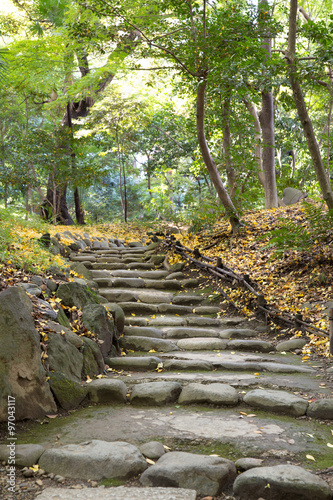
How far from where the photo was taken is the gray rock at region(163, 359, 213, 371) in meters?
3.79

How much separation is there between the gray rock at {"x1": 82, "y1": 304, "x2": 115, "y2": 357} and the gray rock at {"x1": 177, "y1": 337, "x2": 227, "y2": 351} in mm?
912

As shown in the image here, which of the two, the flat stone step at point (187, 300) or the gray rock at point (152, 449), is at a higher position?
the flat stone step at point (187, 300)

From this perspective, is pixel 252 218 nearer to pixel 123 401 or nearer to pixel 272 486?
pixel 123 401

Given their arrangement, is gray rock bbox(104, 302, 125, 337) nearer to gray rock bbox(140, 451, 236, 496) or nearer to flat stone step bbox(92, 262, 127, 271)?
gray rock bbox(140, 451, 236, 496)

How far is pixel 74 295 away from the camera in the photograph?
405 centimetres

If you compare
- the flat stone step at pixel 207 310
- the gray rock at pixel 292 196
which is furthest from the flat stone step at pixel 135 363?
the gray rock at pixel 292 196

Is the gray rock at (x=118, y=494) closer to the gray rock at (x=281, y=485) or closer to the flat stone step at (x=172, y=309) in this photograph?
the gray rock at (x=281, y=485)

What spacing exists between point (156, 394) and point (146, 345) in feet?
4.46

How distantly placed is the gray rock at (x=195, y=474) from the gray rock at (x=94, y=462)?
10 cm

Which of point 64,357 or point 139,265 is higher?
point 139,265

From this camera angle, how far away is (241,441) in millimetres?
2432

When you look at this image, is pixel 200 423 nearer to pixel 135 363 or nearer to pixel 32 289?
pixel 135 363

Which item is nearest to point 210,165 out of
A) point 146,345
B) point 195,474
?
point 146,345

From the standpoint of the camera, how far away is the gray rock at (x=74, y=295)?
3904mm
